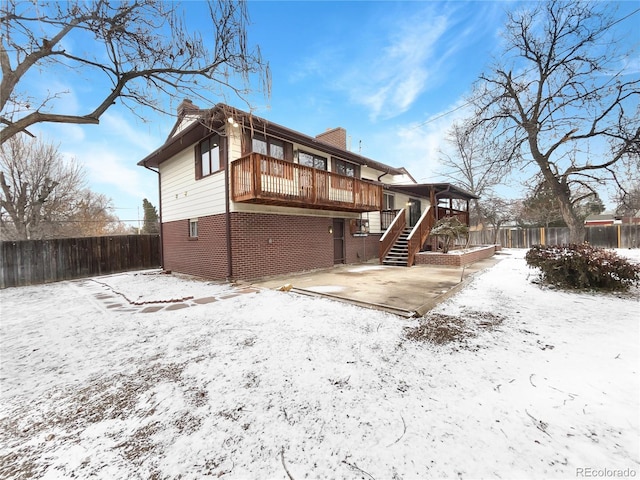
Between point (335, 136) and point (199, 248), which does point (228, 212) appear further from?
point (335, 136)

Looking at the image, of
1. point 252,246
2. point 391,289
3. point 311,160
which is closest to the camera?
point 391,289

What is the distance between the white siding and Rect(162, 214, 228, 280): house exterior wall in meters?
0.33

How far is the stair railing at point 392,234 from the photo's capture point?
1148 centimetres

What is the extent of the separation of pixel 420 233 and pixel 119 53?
422 inches

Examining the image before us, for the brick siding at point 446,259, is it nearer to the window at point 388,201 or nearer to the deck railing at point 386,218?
the deck railing at point 386,218

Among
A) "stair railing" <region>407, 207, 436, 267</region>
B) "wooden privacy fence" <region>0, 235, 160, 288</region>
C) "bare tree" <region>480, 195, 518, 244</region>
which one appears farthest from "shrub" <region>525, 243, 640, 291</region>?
"bare tree" <region>480, 195, 518, 244</region>

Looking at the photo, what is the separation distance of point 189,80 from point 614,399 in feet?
20.8

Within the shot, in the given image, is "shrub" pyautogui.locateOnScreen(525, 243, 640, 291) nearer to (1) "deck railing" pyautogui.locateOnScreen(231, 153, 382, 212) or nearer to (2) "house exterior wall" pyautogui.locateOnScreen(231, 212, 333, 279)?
(1) "deck railing" pyautogui.locateOnScreen(231, 153, 382, 212)

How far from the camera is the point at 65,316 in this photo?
499cm

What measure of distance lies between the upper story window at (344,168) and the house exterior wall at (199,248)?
5587mm

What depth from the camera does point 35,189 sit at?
494 inches

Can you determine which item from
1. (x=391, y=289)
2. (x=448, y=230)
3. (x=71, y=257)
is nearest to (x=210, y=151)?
(x=391, y=289)

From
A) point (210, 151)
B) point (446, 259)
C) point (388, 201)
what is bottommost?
point (446, 259)

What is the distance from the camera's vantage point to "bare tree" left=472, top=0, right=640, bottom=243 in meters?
7.60
